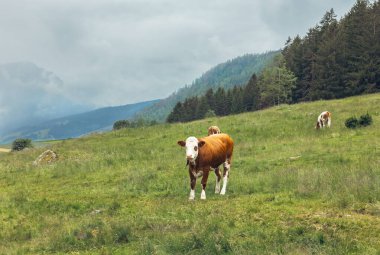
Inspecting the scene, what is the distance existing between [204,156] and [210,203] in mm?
2293

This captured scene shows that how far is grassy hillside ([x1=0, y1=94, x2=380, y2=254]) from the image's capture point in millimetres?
9047

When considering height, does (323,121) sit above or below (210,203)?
above

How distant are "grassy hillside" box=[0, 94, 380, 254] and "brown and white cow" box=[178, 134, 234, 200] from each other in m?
0.72

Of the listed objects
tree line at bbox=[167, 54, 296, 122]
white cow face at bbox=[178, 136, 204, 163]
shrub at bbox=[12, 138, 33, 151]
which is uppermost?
tree line at bbox=[167, 54, 296, 122]

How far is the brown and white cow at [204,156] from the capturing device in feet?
47.8

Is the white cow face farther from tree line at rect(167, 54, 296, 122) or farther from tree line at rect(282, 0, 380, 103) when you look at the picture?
tree line at rect(167, 54, 296, 122)

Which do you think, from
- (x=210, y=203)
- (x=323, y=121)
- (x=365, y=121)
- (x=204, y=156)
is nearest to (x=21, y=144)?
(x=323, y=121)

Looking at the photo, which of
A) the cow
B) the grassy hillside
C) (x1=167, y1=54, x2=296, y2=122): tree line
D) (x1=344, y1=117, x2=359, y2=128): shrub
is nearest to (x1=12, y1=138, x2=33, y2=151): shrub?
the grassy hillside

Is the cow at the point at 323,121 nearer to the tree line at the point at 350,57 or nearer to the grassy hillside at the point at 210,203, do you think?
the grassy hillside at the point at 210,203

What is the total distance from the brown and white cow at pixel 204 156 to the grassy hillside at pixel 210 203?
28.3 inches

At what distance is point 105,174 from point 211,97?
362 feet

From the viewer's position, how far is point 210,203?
1334 centimetres

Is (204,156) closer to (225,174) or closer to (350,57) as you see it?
(225,174)

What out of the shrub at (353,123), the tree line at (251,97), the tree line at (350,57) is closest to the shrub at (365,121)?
the shrub at (353,123)
